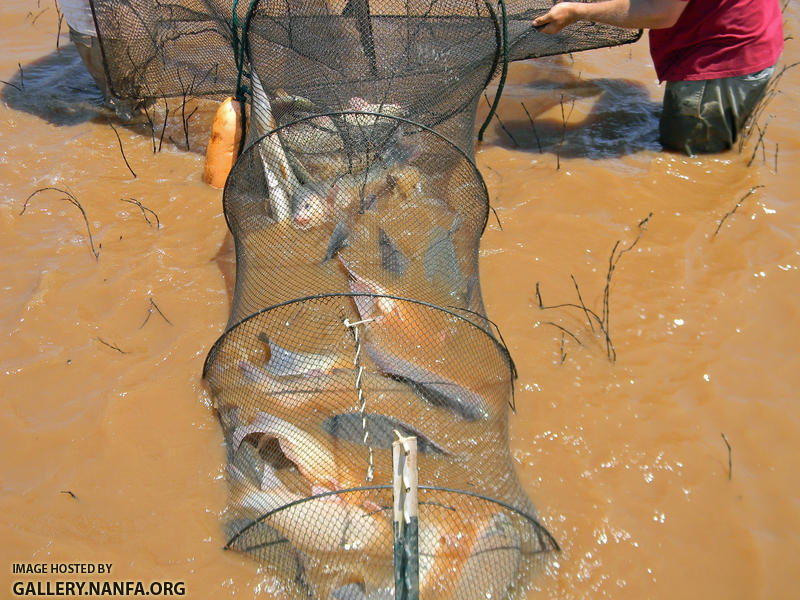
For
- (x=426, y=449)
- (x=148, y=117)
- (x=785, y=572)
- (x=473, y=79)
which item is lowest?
(x=785, y=572)

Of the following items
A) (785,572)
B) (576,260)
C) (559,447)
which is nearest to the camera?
(785,572)

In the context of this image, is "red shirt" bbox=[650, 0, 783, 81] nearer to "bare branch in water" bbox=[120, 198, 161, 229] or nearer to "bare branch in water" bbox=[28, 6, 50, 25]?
"bare branch in water" bbox=[120, 198, 161, 229]

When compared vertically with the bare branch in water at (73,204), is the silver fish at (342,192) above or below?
above

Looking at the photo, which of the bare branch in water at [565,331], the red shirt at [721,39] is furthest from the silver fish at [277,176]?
the red shirt at [721,39]

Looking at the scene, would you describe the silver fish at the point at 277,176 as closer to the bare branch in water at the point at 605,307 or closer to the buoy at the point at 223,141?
the buoy at the point at 223,141

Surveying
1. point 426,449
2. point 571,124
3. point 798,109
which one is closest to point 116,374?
point 426,449

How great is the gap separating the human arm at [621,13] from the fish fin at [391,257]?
6.61ft

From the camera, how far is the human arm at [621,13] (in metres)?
4.38

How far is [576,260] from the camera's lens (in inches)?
163

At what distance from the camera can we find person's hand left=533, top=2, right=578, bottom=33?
438 cm

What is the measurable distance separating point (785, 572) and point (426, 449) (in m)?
1.48

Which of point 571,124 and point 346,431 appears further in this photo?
point 571,124

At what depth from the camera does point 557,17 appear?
14.5 ft

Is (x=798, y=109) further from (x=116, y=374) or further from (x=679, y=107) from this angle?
(x=116, y=374)
